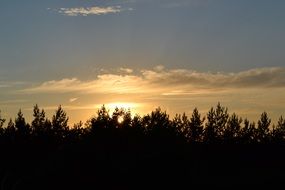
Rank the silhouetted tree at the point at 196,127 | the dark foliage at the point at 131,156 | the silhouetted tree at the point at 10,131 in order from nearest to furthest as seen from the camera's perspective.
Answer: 1. the dark foliage at the point at 131,156
2. the silhouetted tree at the point at 10,131
3. the silhouetted tree at the point at 196,127

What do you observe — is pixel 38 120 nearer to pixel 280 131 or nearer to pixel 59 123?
pixel 59 123

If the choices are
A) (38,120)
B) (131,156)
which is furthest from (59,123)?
(131,156)

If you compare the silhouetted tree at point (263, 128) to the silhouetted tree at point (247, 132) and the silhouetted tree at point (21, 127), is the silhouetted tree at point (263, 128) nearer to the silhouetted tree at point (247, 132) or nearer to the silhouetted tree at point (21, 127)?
the silhouetted tree at point (247, 132)

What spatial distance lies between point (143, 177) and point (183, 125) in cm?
6256

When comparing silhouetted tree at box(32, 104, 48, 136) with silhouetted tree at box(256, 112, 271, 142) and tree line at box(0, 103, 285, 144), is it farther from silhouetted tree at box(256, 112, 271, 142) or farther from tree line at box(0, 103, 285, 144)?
silhouetted tree at box(256, 112, 271, 142)

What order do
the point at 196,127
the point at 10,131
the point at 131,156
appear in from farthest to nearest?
the point at 196,127, the point at 10,131, the point at 131,156

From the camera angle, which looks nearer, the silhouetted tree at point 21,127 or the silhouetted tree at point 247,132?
the silhouetted tree at point 21,127

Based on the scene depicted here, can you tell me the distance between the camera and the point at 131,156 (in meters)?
41.6

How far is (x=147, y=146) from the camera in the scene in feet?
157

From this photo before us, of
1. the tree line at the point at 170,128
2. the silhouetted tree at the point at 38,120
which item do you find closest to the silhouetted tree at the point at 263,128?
the tree line at the point at 170,128

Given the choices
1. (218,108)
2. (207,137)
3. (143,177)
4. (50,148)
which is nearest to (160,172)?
(143,177)

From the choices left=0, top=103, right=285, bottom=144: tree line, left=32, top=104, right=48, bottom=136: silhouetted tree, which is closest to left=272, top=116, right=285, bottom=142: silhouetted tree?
left=0, top=103, right=285, bottom=144: tree line

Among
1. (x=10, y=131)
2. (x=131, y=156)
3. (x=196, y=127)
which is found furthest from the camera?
(x=196, y=127)

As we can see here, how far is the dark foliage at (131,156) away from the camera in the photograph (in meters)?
36.1
